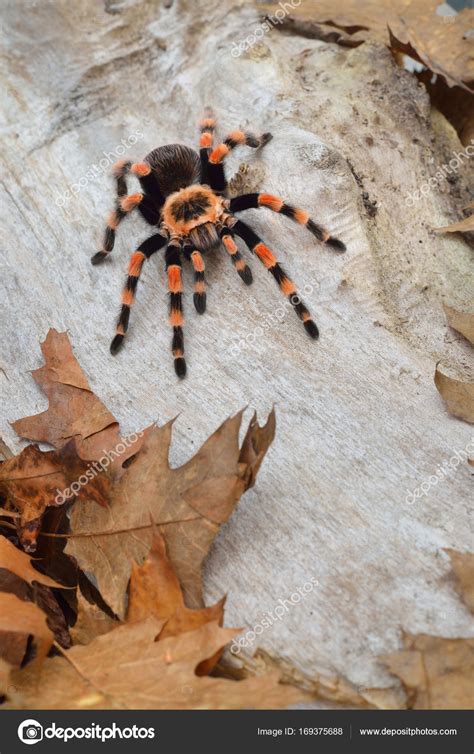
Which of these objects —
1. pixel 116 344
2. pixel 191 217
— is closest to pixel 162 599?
pixel 116 344

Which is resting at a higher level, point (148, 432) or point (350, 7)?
point (350, 7)

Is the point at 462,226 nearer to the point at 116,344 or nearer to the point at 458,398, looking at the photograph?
the point at 458,398

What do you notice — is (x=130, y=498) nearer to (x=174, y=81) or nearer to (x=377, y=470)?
(x=377, y=470)

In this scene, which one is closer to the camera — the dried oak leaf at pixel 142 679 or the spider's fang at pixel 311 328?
the dried oak leaf at pixel 142 679

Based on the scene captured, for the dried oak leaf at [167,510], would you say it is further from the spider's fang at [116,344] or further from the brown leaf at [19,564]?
the spider's fang at [116,344]

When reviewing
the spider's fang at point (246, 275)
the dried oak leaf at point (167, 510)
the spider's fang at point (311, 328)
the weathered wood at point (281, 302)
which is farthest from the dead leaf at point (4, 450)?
the spider's fang at point (311, 328)
